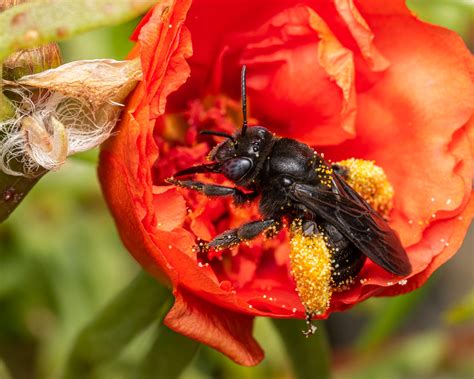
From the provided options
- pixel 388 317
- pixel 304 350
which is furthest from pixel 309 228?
pixel 388 317

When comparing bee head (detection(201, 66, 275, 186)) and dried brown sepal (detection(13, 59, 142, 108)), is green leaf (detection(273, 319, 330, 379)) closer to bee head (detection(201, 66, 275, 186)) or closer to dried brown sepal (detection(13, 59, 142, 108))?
bee head (detection(201, 66, 275, 186))

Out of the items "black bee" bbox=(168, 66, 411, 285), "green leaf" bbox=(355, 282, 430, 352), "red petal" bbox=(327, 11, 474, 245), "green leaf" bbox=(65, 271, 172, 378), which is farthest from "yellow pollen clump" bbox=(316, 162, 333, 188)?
"green leaf" bbox=(355, 282, 430, 352)

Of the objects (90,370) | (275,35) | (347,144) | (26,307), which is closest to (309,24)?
(275,35)

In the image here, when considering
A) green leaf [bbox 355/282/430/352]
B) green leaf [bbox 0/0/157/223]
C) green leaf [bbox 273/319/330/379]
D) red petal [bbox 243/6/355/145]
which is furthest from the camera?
green leaf [bbox 355/282/430/352]

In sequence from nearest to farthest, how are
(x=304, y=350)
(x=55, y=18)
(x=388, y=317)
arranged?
(x=55, y=18) < (x=304, y=350) < (x=388, y=317)

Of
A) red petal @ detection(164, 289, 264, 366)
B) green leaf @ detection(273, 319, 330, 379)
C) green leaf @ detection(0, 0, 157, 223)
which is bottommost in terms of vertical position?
green leaf @ detection(273, 319, 330, 379)

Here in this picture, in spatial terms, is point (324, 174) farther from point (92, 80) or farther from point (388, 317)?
point (388, 317)

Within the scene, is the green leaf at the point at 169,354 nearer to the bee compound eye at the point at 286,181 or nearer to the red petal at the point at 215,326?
the red petal at the point at 215,326
